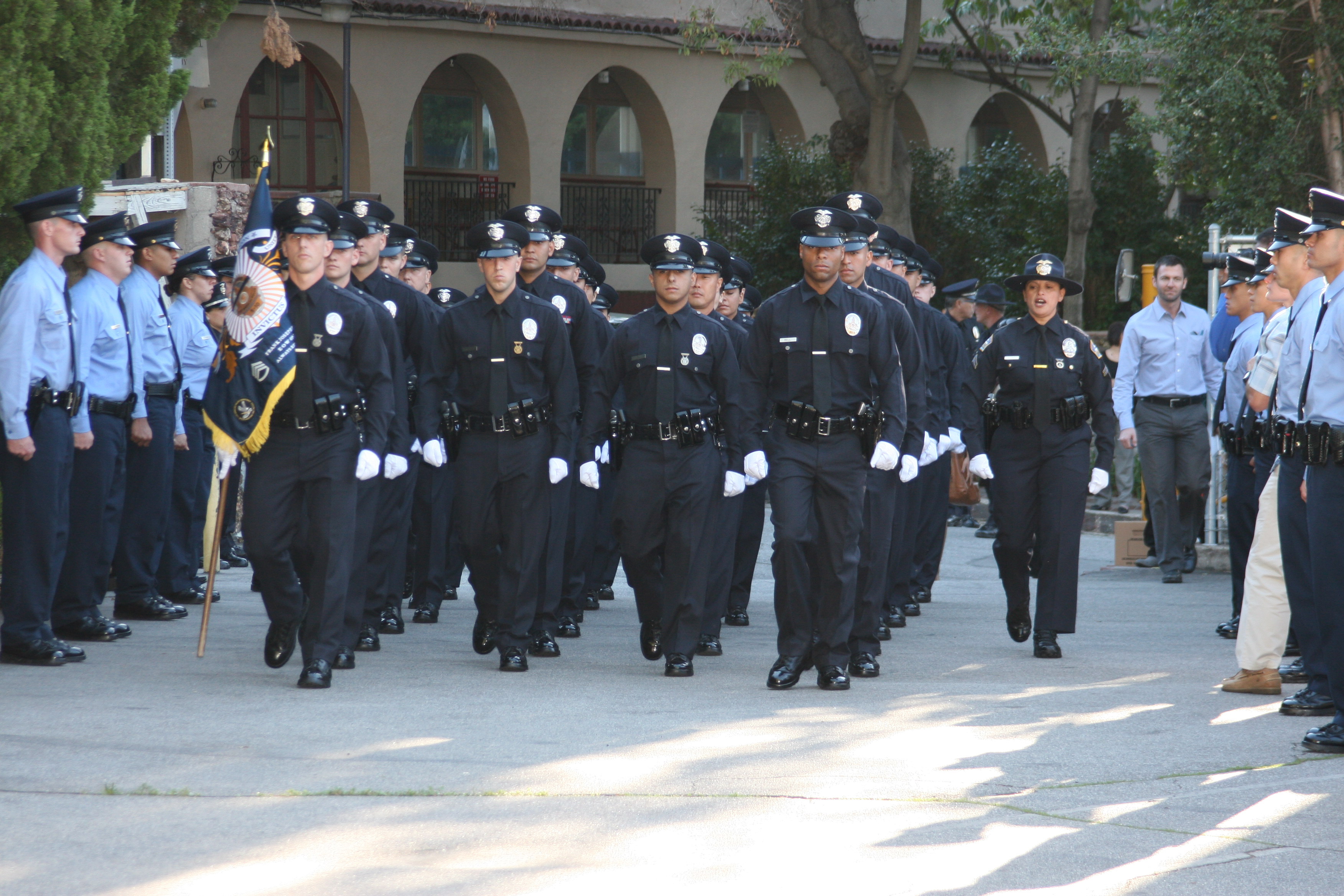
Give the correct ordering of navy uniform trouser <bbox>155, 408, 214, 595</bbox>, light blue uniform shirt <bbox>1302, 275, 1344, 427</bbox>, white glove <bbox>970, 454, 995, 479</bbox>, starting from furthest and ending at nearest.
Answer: navy uniform trouser <bbox>155, 408, 214, 595</bbox> < white glove <bbox>970, 454, 995, 479</bbox> < light blue uniform shirt <bbox>1302, 275, 1344, 427</bbox>

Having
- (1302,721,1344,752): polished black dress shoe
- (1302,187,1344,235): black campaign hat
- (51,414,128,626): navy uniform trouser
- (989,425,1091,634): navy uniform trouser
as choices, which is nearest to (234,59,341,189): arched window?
(51,414,128,626): navy uniform trouser

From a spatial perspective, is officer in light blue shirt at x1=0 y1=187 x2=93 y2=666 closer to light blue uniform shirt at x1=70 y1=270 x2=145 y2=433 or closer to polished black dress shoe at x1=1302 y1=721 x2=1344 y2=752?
light blue uniform shirt at x1=70 y1=270 x2=145 y2=433

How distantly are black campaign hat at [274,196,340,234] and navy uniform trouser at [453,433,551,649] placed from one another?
1.34 meters

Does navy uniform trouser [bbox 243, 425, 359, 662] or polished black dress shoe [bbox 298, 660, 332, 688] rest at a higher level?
navy uniform trouser [bbox 243, 425, 359, 662]

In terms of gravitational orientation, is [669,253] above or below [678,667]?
above

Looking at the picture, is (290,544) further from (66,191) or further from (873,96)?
(873,96)

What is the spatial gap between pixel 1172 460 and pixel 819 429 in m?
5.83

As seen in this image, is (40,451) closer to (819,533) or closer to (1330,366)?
(819,533)

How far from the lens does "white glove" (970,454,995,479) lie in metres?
9.16

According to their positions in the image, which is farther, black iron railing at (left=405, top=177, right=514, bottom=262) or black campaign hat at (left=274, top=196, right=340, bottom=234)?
black iron railing at (left=405, top=177, right=514, bottom=262)

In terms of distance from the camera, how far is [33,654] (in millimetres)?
7961

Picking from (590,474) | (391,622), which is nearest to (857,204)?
(590,474)

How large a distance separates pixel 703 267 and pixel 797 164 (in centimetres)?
1661

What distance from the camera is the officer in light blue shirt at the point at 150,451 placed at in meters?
9.72
